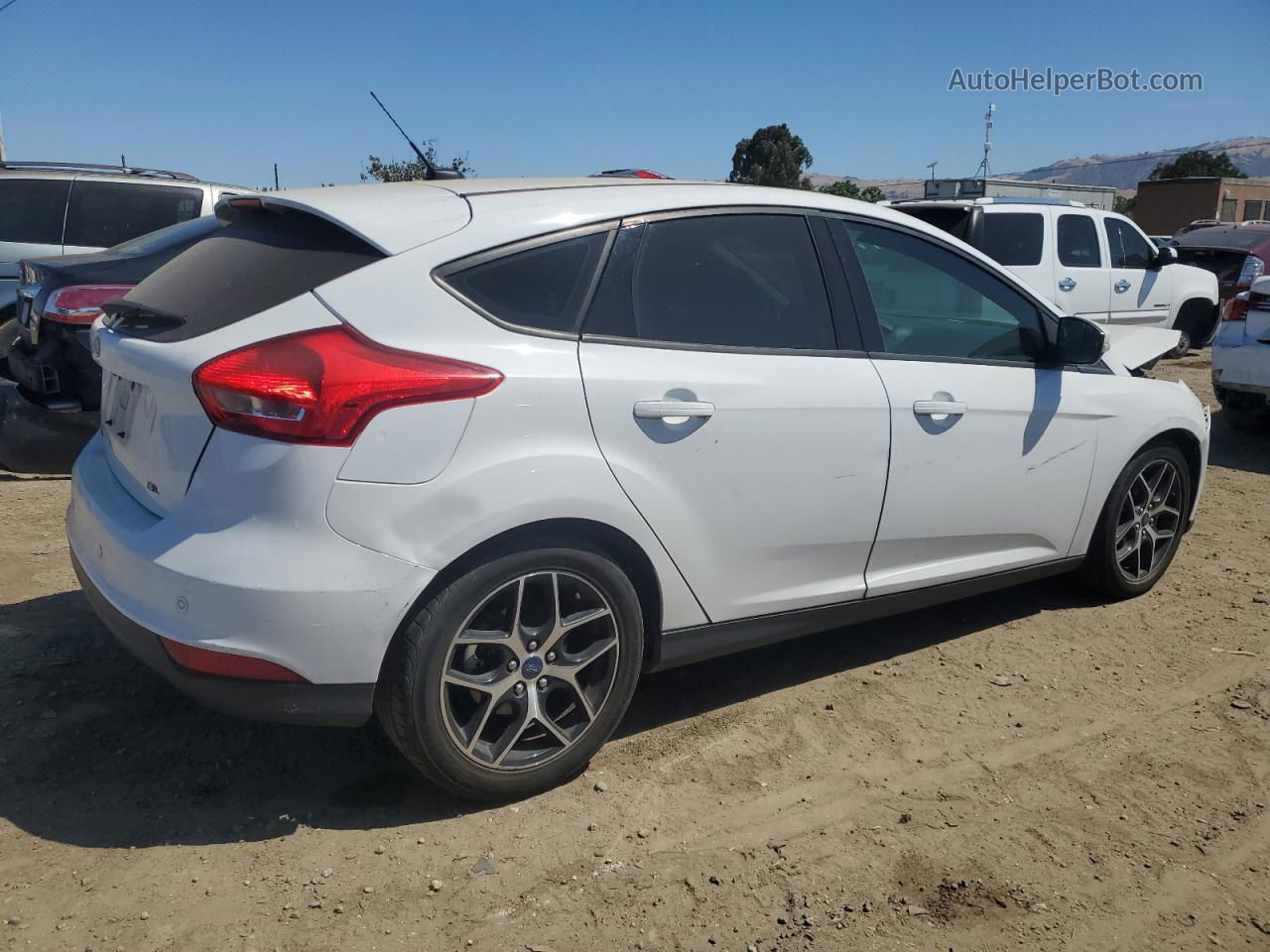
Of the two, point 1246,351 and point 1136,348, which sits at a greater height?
point 1246,351

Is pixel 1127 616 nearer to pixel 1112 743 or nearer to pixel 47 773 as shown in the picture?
pixel 1112 743

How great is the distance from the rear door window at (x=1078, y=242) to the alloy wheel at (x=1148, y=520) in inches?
269

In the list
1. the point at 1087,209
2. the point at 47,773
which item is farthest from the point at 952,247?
the point at 1087,209

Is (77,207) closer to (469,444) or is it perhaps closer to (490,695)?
(469,444)

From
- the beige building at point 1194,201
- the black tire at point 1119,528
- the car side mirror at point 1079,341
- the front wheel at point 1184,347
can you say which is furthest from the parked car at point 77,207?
the beige building at point 1194,201

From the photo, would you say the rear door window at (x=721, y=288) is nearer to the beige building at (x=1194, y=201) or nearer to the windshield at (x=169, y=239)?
the windshield at (x=169, y=239)

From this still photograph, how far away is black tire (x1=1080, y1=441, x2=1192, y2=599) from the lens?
4.57 m

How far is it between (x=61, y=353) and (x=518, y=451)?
4040 mm

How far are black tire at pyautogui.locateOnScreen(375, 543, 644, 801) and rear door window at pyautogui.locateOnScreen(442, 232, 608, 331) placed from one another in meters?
0.65

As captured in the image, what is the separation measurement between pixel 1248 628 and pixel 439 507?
149 inches

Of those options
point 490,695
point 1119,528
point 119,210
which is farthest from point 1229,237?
point 490,695

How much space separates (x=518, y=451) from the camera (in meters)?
2.78

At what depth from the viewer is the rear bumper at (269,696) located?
2641mm

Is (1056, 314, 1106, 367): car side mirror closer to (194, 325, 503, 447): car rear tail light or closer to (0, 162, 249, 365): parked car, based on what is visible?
(194, 325, 503, 447): car rear tail light
